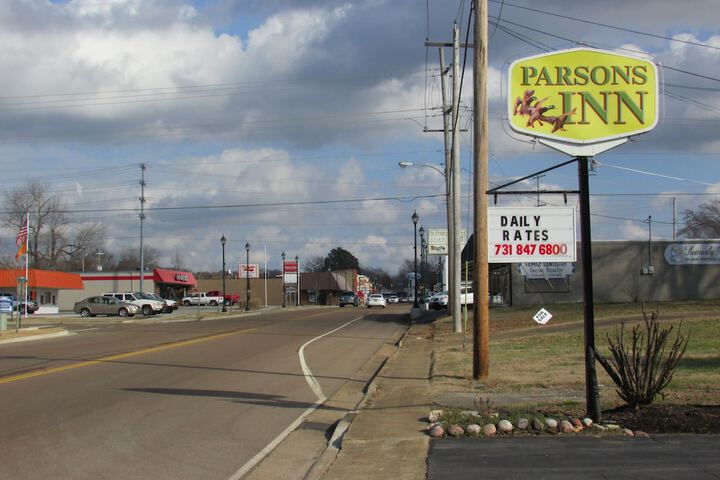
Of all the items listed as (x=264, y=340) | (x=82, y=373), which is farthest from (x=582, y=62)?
(x=264, y=340)

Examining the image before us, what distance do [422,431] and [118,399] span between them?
18.6 ft

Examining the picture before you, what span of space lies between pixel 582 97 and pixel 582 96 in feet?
0.05

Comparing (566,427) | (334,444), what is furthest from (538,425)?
(334,444)

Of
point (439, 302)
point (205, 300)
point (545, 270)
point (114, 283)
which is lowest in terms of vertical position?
point (205, 300)

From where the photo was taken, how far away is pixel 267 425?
9633 mm

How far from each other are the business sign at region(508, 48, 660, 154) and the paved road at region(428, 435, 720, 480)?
158 inches

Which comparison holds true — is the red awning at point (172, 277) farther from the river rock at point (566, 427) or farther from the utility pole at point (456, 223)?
the river rock at point (566, 427)

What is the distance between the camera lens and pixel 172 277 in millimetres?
87125

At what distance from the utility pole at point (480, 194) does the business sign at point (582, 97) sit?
2.98 m

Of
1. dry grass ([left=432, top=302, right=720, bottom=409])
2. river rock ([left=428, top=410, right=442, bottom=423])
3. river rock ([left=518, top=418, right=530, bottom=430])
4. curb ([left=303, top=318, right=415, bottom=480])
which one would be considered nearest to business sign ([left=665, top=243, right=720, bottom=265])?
dry grass ([left=432, top=302, right=720, bottom=409])

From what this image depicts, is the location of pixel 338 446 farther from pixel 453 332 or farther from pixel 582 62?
pixel 453 332

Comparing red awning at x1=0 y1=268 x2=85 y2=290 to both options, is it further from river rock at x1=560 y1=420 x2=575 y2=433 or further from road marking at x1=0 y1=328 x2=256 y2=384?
river rock at x1=560 y1=420 x2=575 y2=433

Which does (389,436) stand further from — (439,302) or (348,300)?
(348,300)

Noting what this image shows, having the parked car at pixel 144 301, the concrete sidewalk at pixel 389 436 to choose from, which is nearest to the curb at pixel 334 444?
the concrete sidewalk at pixel 389 436
